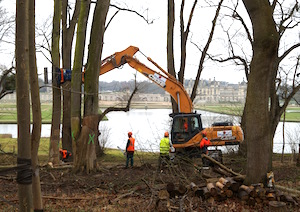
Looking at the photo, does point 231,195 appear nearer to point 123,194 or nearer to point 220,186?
point 220,186

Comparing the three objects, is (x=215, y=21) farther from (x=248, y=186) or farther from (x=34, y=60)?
(x=34, y=60)

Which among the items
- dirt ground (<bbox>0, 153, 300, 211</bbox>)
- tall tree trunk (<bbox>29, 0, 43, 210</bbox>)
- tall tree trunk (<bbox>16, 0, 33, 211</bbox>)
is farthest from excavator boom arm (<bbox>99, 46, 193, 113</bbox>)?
tall tree trunk (<bbox>16, 0, 33, 211</bbox>)

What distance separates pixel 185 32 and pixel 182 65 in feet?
6.20

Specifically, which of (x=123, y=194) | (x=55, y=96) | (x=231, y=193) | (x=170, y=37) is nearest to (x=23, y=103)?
(x=123, y=194)

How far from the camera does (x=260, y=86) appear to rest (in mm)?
7547

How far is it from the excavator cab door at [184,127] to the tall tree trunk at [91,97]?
3.38 m

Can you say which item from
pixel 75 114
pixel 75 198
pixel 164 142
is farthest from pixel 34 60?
pixel 164 142

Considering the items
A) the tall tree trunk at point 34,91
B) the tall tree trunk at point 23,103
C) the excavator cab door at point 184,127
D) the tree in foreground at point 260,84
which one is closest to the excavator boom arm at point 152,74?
the excavator cab door at point 184,127

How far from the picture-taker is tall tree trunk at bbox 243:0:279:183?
728 centimetres

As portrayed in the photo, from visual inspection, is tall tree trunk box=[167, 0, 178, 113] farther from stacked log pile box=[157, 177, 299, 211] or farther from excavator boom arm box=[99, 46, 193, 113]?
A: stacked log pile box=[157, 177, 299, 211]

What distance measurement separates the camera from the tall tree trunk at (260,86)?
7277 mm

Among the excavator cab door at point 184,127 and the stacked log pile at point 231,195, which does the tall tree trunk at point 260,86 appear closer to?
the stacked log pile at point 231,195

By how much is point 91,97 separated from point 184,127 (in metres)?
3.91

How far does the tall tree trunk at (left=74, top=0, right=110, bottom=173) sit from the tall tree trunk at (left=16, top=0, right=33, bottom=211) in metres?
7.11
